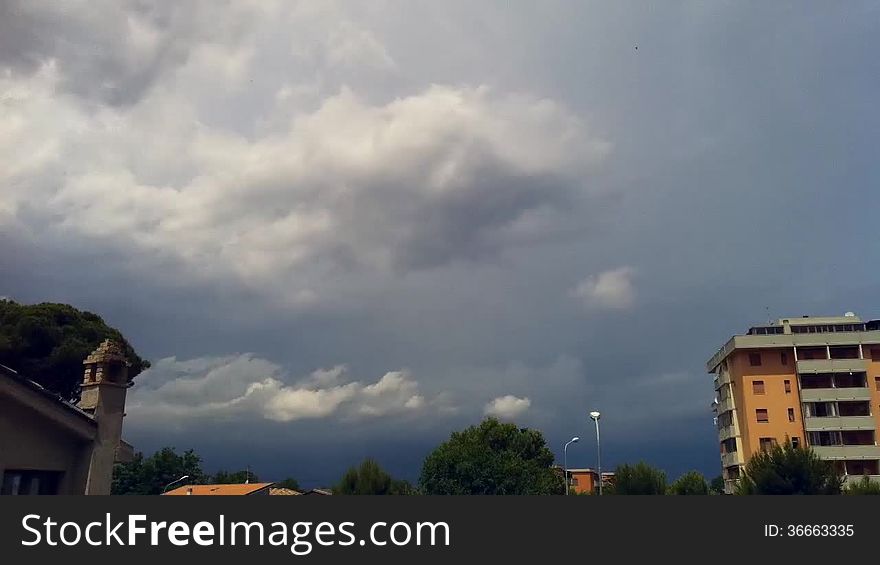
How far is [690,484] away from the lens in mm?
57906

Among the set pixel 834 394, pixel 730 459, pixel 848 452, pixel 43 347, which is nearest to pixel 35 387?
pixel 43 347

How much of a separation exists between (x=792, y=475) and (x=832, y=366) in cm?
2276

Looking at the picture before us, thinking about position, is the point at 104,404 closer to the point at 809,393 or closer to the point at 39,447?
the point at 39,447

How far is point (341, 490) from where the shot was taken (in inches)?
1731

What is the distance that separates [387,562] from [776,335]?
60.9m

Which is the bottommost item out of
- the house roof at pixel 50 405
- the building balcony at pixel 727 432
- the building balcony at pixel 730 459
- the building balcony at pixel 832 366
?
the house roof at pixel 50 405

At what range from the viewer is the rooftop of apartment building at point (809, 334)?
62219 mm

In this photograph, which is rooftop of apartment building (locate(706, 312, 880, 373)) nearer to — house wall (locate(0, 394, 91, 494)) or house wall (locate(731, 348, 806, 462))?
house wall (locate(731, 348, 806, 462))

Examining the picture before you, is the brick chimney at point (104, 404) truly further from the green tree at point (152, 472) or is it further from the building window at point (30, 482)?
the green tree at point (152, 472)

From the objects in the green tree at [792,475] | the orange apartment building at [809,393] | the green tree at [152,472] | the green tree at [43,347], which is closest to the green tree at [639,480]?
the green tree at [792,475]

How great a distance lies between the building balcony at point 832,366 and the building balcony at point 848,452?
22.9 ft

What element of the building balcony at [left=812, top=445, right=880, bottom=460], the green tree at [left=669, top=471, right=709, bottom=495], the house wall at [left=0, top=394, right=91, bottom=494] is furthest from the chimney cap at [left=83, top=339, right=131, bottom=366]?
the building balcony at [left=812, top=445, right=880, bottom=460]

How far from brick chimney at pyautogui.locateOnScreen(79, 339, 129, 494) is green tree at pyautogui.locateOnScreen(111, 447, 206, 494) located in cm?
6071

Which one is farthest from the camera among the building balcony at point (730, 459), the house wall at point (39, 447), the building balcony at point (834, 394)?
the building balcony at point (730, 459)
